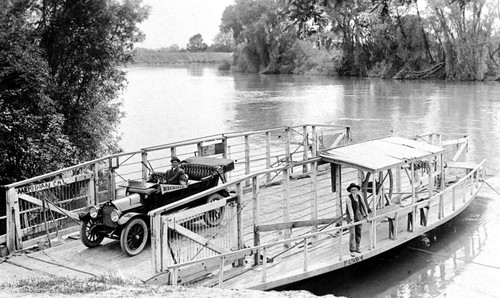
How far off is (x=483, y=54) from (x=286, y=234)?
60.7 m

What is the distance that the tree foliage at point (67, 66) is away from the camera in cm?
1981

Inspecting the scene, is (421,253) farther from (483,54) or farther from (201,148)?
(483,54)

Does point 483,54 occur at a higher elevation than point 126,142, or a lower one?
higher

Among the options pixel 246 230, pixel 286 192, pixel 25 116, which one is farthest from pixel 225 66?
pixel 286 192

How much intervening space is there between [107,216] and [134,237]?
0.62 m

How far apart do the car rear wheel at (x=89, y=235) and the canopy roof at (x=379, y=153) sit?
4735 millimetres

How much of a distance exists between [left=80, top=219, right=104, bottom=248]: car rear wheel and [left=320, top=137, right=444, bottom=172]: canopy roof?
473 centimetres

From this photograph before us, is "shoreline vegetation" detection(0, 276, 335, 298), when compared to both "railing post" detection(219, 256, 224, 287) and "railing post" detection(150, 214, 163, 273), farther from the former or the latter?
"railing post" detection(219, 256, 224, 287)

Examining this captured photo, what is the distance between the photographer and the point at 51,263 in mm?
11305

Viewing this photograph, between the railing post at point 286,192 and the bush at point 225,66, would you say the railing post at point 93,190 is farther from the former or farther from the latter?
the bush at point 225,66

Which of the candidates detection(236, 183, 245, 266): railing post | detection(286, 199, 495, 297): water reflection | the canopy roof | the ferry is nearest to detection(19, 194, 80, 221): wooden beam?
the ferry

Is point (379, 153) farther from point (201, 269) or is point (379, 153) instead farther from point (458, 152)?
point (458, 152)

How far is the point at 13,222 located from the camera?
11.9m

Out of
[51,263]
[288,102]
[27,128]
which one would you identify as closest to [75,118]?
[27,128]
